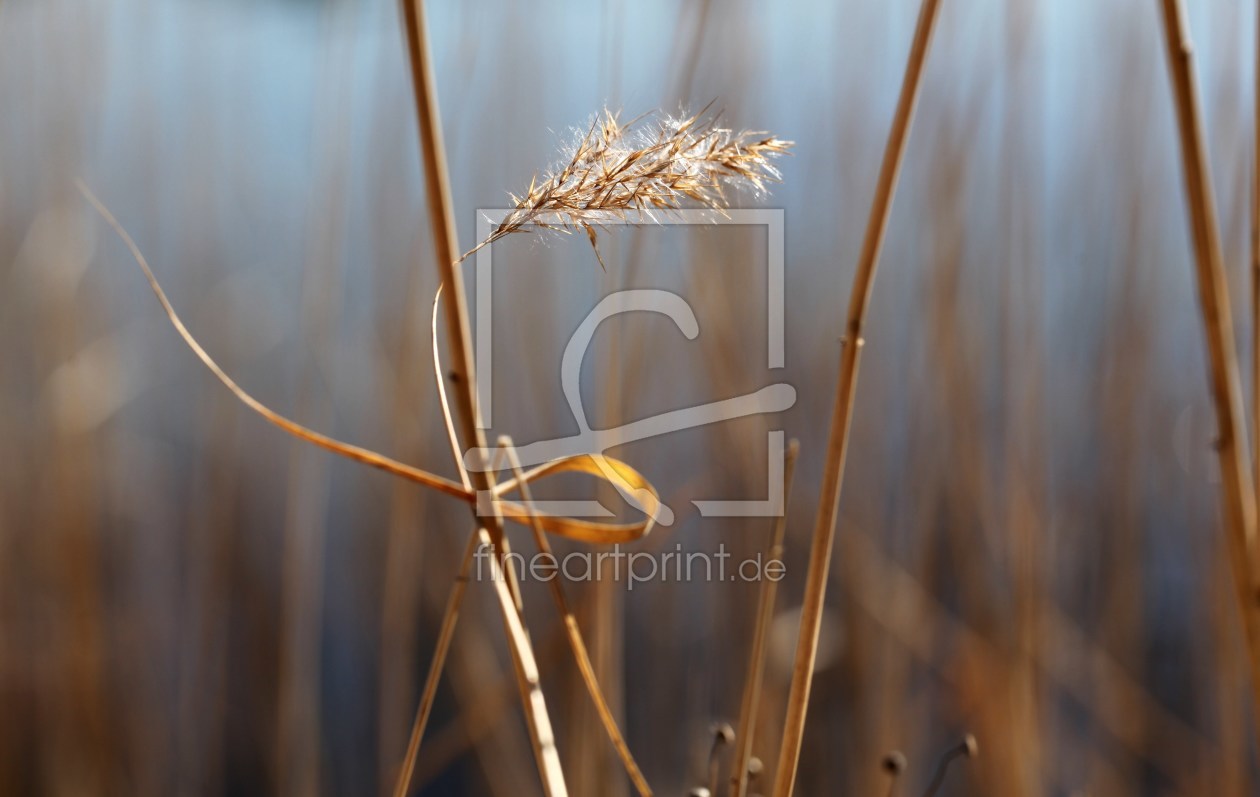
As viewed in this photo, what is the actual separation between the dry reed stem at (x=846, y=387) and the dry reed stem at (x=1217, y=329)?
91mm

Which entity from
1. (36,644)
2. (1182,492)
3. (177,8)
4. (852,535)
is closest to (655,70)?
(852,535)

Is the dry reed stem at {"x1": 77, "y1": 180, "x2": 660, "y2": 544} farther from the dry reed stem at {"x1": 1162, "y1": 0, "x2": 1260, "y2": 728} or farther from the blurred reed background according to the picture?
the blurred reed background

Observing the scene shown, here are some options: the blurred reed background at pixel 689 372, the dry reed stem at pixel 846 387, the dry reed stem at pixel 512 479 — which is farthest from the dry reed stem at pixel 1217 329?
the blurred reed background at pixel 689 372

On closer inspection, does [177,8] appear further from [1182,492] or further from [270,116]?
[1182,492]

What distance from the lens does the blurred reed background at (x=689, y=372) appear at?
891 mm

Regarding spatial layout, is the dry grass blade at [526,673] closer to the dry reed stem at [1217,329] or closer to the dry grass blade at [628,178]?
the dry grass blade at [628,178]

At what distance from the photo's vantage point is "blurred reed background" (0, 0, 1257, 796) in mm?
891

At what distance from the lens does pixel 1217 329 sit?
1.10ft

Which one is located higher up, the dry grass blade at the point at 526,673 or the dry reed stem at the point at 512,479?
the dry reed stem at the point at 512,479

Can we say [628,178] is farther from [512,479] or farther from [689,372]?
[689,372]

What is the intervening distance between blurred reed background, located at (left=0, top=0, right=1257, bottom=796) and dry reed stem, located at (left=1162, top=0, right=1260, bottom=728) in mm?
416

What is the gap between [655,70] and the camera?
0.99 metres

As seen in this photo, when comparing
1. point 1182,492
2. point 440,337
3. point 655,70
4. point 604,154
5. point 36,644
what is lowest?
point 36,644

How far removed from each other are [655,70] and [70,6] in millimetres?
640
